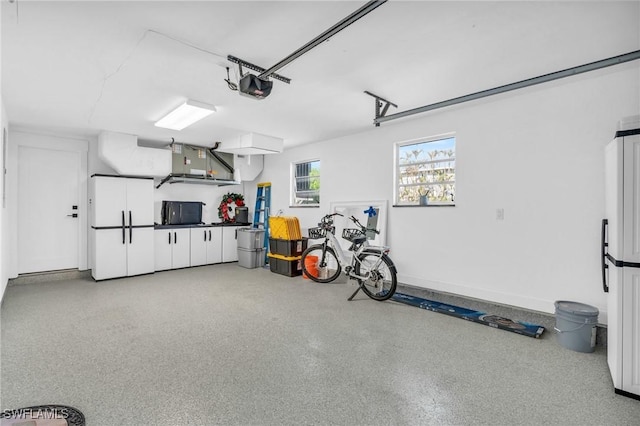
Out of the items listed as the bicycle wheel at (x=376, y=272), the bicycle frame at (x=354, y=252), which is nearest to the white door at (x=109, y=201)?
the bicycle frame at (x=354, y=252)

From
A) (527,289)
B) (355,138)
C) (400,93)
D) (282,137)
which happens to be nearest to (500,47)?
(400,93)

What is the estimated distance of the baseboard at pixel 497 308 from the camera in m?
3.01

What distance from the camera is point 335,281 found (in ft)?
16.6

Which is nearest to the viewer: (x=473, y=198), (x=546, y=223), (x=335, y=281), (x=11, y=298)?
(x=546, y=223)

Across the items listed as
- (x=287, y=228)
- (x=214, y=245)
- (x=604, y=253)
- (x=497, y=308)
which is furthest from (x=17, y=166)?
(x=604, y=253)

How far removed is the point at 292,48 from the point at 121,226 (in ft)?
15.2

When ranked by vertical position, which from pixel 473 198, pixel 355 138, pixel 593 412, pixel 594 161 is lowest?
pixel 593 412

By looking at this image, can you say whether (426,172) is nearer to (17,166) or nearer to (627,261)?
(627,261)

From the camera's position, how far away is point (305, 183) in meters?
6.36

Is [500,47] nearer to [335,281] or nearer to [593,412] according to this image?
[593,412]

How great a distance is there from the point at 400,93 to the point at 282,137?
8.89 feet

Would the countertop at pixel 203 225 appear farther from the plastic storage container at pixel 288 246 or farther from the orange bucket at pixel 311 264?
the orange bucket at pixel 311 264

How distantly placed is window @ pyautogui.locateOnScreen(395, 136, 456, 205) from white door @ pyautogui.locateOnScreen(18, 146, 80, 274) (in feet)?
18.8

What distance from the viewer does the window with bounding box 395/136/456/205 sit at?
4.11 metres
